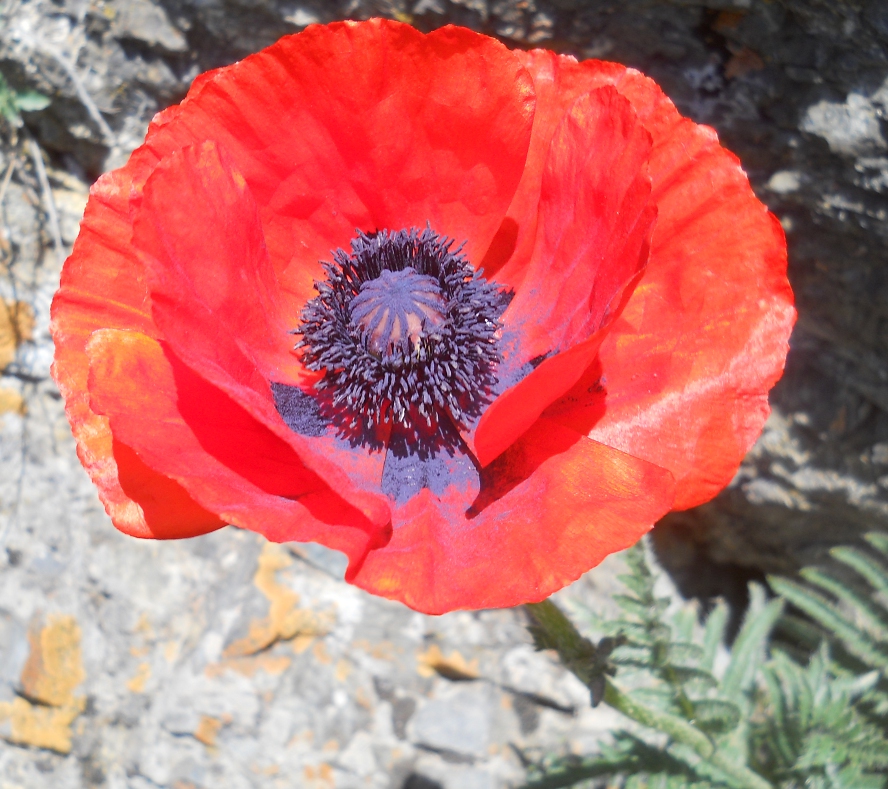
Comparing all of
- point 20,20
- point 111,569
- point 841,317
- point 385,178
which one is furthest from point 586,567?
point 20,20

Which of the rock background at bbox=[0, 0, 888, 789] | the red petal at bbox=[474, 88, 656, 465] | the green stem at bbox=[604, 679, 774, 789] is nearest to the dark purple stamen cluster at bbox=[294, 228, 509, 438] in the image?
the red petal at bbox=[474, 88, 656, 465]

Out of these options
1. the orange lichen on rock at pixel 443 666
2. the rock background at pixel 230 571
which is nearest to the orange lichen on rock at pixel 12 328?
the rock background at pixel 230 571

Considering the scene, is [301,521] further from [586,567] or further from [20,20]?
[20,20]

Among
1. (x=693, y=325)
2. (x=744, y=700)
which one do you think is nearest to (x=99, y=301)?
(x=693, y=325)

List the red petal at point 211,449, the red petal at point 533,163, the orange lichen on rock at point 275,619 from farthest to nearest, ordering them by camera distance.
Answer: the orange lichen on rock at point 275,619 < the red petal at point 533,163 < the red petal at point 211,449

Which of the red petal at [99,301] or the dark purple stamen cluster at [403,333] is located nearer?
the red petal at [99,301]

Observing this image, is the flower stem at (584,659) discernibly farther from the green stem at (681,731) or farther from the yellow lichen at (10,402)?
the yellow lichen at (10,402)
